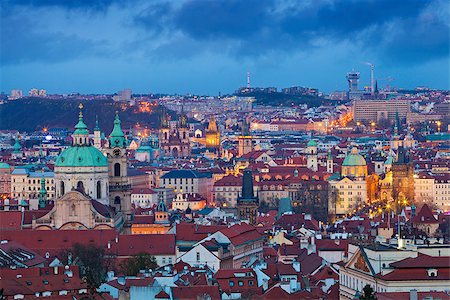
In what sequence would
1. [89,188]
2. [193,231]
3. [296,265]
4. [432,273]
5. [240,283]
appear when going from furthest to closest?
[89,188] → [193,231] → [296,265] → [240,283] → [432,273]

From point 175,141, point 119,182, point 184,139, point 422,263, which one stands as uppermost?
point 184,139

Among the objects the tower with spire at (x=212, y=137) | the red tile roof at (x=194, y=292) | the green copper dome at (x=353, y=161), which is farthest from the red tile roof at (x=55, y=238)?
the tower with spire at (x=212, y=137)

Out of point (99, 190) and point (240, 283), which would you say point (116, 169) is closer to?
point (99, 190)

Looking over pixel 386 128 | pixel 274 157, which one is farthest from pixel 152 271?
pixel 386 128

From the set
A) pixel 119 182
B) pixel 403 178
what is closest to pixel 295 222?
pixel 119 182

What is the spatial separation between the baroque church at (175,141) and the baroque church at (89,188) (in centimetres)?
6683

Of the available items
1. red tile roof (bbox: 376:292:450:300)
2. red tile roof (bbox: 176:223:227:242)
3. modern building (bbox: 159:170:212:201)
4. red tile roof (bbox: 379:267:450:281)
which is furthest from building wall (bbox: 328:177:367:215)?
red tile roof (bbox: 376:292:450:300)

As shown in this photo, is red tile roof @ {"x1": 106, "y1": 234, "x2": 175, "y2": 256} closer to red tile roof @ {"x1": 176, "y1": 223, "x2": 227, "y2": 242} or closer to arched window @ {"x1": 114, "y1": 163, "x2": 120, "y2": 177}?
red tile roof @ {"x1": 176, "y1": 223, "x2": 227, "y2": 242}

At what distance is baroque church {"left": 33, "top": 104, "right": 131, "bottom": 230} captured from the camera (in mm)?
63156

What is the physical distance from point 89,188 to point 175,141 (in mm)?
75602

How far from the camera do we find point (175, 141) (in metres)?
142

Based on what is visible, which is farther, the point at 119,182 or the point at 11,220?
the point at 119,182

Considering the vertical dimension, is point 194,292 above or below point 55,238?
below

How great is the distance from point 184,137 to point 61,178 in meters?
78.3
